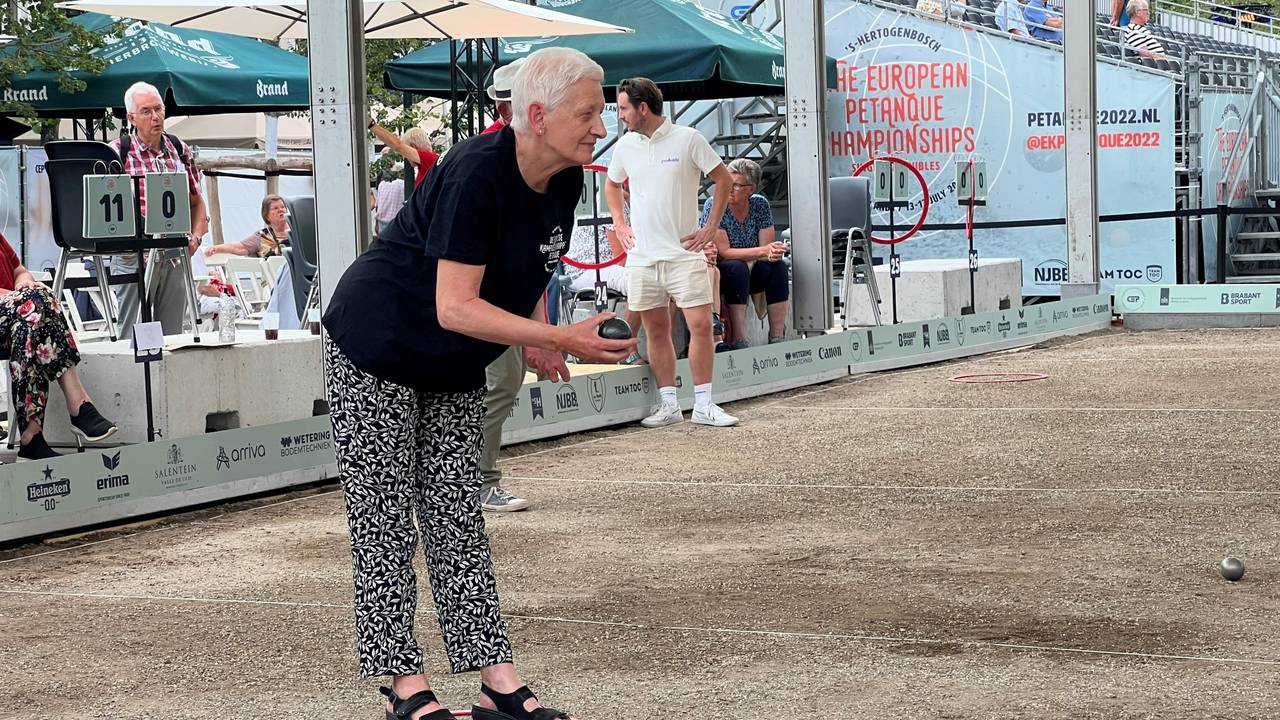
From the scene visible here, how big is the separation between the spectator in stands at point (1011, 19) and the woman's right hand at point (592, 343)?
16281mm

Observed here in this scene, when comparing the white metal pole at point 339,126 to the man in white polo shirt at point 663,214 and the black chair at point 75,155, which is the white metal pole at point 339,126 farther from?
the man in white polo shirt at point 663,214

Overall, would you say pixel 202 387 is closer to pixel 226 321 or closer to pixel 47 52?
pixel 226 321

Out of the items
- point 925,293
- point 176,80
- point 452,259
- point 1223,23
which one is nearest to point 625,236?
point 925,293

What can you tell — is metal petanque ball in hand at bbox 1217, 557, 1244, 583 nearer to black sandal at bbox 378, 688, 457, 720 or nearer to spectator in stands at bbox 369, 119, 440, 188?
black sandal at bbox 378, 688, 457, 720

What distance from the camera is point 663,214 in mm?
9070

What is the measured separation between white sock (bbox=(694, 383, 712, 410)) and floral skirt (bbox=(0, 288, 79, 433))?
348cm

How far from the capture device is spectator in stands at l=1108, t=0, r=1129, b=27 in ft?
80.0

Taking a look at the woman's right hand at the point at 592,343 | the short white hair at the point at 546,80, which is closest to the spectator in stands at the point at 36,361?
the short white hair at the point at 546,80

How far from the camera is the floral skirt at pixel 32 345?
7.03 m

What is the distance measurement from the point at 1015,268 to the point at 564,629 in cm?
1141

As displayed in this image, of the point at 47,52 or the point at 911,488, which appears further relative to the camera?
the point at 47,52

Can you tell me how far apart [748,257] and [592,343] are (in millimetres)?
8044

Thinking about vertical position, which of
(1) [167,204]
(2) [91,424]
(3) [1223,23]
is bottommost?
(2) [91,424]

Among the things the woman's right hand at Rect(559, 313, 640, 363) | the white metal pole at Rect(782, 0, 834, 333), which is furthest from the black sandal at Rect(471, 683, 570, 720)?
the white metal pole at Rect(782, 0, 834, 333)
